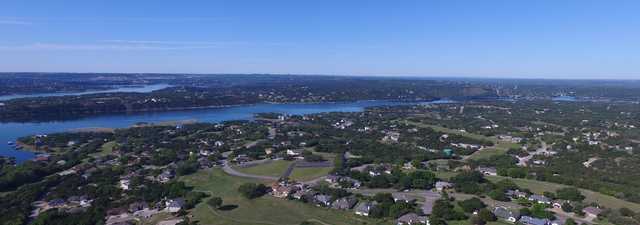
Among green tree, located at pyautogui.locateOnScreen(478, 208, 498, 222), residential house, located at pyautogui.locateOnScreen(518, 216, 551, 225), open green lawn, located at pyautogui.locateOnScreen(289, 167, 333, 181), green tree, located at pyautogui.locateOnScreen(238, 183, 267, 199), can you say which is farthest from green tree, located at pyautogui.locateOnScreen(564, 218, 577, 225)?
green tree, located at pyautogui.locateOnScreen(238, 183, 267, 199)

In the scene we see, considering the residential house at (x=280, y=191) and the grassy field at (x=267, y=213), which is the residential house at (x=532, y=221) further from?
the residential house at (x=280, y=191)

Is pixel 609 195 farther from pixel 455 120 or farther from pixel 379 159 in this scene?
pixel 455 120

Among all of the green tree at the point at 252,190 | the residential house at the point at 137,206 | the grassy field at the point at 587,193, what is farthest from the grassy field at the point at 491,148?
the residential house at the point at 137,206

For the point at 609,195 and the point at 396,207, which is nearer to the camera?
the point at 396,207

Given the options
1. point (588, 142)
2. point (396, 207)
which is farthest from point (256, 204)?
point (588, 142)

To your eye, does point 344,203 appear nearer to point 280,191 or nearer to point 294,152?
point 280,191

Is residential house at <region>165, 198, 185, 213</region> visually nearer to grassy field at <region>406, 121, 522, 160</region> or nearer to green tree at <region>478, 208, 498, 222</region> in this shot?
green tree at <region>478, 208, 498, 222</region>
